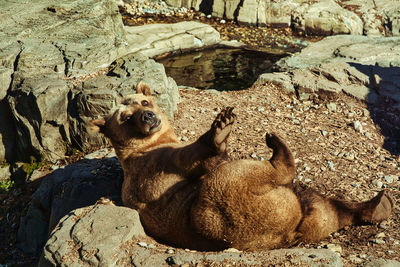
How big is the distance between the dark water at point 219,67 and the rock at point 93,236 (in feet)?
22.0

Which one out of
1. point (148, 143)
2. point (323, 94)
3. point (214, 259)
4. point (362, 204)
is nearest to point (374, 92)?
point (323, 94)

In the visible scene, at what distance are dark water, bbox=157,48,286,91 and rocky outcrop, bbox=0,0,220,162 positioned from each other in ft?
5.06

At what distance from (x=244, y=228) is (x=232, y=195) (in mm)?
352

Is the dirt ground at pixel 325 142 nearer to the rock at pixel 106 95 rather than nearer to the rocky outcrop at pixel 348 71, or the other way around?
the rocky outcrop at pixel 348 71

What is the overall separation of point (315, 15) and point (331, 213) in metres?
12.4

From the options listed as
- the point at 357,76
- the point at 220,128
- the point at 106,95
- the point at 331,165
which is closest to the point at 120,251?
the point at 220,128

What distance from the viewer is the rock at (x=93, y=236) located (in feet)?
13.5

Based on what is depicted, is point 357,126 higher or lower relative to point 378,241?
higher

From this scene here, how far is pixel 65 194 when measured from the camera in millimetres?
6223

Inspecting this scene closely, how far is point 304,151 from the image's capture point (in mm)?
6535

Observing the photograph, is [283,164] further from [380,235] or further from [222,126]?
[380,235]

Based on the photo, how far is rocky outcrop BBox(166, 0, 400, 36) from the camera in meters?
15.3

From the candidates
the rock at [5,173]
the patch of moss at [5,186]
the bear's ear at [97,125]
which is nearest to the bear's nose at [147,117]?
the bear's ear at [97,125]

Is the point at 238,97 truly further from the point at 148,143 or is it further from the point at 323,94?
the point at 148,143
